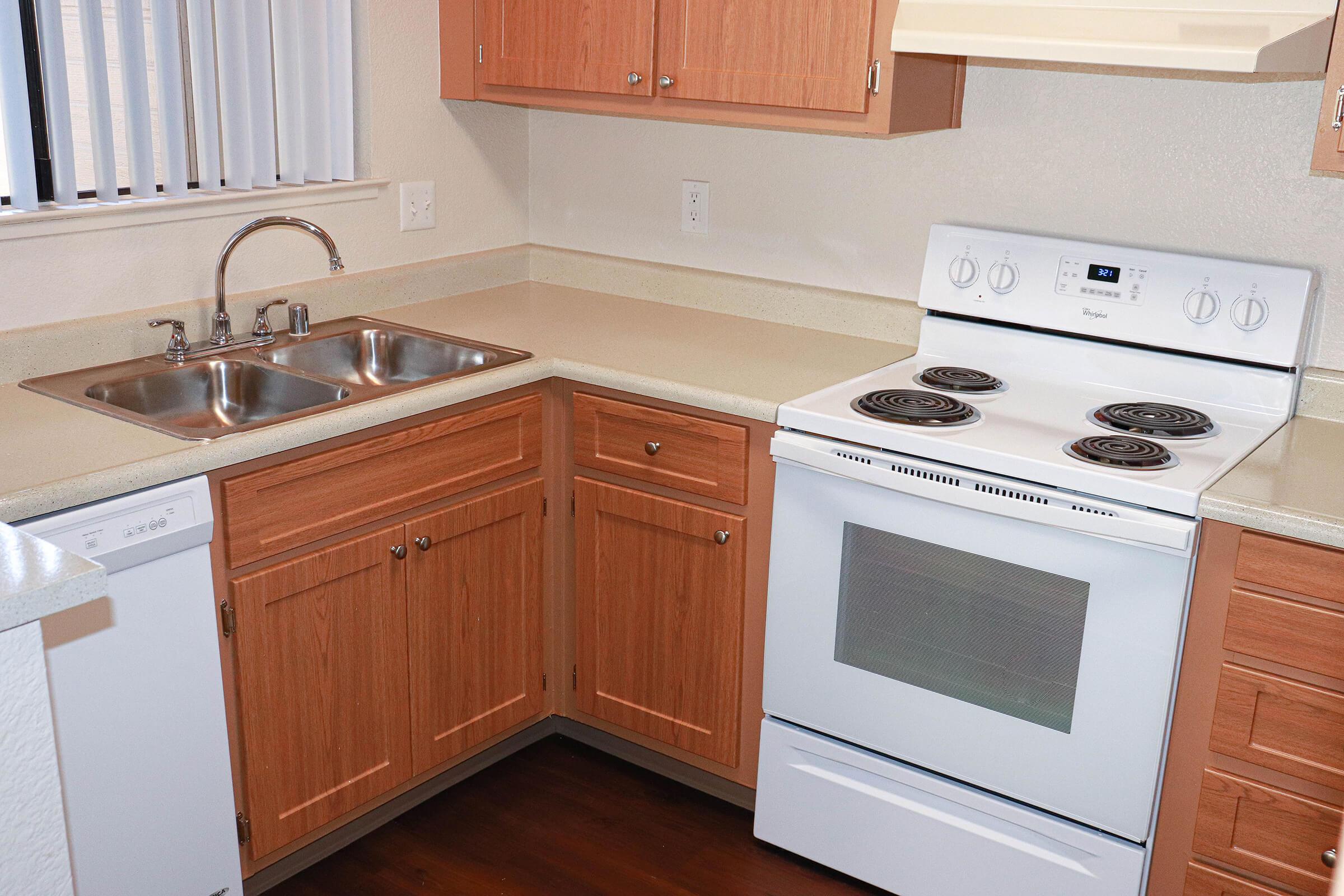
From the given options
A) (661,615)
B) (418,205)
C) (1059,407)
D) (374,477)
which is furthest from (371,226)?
(1059,407)

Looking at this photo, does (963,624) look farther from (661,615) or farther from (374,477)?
(374,477)

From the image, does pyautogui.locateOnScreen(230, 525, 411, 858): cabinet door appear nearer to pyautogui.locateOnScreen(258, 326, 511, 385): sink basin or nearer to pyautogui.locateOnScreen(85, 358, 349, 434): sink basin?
pyautogui.locateOnScreen(85, 358, 349, 434): sink basin

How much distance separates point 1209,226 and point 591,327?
125 cm

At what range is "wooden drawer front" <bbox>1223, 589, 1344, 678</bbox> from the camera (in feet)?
5.74

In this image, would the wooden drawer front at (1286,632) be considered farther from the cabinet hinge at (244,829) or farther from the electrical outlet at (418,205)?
the electrical outlet at (418,205)

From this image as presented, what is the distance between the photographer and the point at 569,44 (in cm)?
259

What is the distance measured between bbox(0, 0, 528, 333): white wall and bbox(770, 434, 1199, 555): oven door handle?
1158 millimetres

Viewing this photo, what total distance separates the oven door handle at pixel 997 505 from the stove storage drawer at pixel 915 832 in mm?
506

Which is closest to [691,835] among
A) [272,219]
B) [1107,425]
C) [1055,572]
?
[1055,572]

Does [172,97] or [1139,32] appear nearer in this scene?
[1139,32]

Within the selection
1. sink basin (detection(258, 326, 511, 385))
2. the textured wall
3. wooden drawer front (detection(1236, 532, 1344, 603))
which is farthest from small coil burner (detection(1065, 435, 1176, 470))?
the textured wall

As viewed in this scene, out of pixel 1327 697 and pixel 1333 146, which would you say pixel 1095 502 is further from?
pixel 1333 146

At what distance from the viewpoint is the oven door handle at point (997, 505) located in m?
1.79

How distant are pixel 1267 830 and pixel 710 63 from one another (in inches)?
65.5
